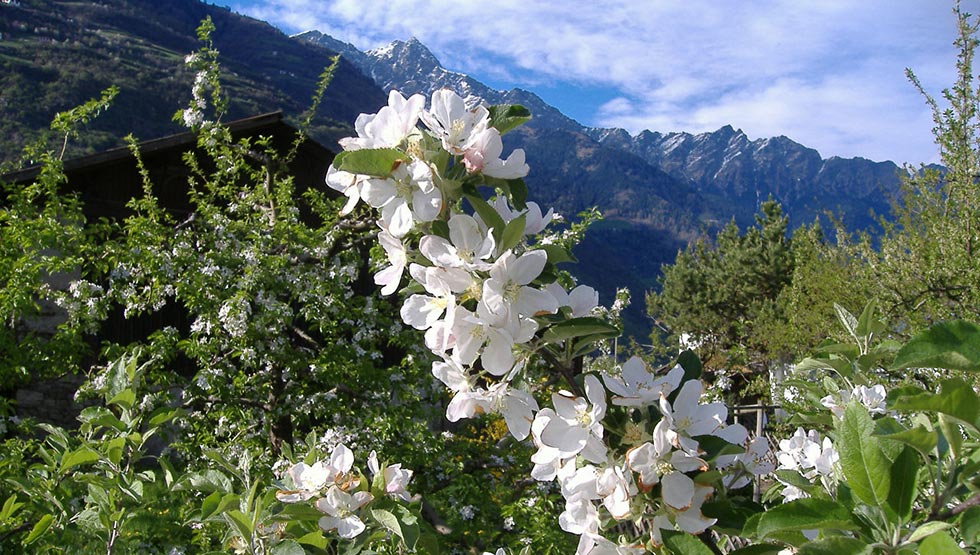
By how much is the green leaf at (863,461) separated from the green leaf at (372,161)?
0.64 m

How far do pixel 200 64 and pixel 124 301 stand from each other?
191 cm

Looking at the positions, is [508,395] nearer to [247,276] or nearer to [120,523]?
[120,523]

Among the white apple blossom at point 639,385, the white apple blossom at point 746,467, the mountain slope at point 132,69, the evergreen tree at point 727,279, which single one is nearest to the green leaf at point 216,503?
the white apple blossom at point 639,385

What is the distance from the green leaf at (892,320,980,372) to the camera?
65 cm

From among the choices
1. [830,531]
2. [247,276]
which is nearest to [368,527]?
[830,531]

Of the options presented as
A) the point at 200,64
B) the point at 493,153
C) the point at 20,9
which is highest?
the point at 493,153

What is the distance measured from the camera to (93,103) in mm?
4859

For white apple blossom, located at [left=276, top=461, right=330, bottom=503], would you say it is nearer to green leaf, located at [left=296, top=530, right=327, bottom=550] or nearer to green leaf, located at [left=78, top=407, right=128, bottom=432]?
green leaf, located at [left=296, top=530, right=327, bottom=550]

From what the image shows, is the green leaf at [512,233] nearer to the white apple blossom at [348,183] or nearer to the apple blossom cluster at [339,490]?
the white apple blossom at [348,183]

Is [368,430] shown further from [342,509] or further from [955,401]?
[955,401]

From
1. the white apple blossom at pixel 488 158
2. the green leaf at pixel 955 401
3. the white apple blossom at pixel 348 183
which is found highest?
the white apple blossom at pixel 488 158

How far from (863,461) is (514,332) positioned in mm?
419

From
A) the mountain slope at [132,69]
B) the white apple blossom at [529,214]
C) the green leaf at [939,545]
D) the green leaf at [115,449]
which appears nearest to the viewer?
the green leaf at [939,545]

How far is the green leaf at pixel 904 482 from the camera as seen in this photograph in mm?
724
